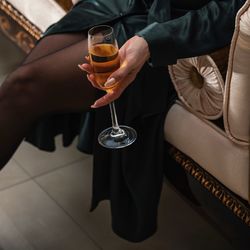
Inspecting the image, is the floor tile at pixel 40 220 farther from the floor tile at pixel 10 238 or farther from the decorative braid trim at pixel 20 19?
the decorative braid trim at pixel 20 19

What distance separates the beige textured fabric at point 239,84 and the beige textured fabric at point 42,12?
0.79m

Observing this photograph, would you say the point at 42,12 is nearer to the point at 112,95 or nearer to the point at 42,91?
the point at 42,91

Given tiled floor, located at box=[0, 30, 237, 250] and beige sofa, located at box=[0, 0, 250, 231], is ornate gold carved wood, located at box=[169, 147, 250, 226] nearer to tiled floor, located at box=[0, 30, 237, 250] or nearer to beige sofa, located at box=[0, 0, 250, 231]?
beige sofa, located at box=[0, 0, 250, 231]

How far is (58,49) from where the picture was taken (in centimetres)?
172

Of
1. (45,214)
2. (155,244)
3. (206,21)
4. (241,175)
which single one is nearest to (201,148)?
(241,175)

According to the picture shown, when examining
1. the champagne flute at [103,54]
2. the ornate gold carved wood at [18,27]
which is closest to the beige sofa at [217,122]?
the champagne flute at [103,54]

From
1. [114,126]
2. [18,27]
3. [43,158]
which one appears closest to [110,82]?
[114,126]

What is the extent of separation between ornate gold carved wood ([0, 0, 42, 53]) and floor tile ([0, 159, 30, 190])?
0.43 m

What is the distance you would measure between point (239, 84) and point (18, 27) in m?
1.17

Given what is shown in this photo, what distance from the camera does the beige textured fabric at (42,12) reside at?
2.00 meters

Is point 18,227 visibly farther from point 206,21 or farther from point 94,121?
point 206,21

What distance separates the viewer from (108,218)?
190 cm

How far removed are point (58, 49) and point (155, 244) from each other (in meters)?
0.62

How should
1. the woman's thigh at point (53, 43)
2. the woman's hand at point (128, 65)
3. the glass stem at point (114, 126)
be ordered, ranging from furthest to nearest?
the woman's thigh at point (53, 43), the glass stem at point (114, 126), the woman's hand at point (128, 65)
